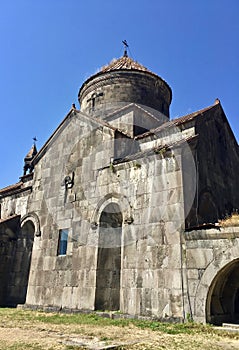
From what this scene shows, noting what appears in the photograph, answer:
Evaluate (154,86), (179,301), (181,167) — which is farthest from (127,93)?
(179,301)

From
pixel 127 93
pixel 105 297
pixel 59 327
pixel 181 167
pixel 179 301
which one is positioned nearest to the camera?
pixel 59 327

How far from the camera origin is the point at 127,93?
54.2 ft

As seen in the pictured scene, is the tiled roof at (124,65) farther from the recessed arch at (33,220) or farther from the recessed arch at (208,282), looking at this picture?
the recessed arch at (208,282)

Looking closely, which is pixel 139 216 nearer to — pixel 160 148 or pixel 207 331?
pixel 160 148

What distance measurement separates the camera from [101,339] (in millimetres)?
6227

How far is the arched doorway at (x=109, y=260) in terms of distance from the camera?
1063 centimetres

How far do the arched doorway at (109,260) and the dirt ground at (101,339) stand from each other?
259 cm

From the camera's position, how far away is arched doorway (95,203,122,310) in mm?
10633

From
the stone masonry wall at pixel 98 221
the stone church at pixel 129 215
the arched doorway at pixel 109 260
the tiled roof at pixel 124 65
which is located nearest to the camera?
the stone church at pixel 129 215

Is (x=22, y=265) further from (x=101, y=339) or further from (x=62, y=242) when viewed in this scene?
(x=101, y=339)

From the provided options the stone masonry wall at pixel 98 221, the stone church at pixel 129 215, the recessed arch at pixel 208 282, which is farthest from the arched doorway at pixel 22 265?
the recessed arch at pixel 208 282

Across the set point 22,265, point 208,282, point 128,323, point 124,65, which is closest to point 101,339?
point 128,323

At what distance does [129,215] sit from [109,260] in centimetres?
198

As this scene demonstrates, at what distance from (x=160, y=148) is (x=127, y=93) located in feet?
23.8
